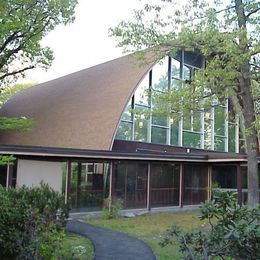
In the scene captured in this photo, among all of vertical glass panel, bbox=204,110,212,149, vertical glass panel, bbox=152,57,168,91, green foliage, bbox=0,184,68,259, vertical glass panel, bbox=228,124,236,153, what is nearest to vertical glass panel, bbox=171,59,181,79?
vertical glass panel, bbox=152,57,168,91

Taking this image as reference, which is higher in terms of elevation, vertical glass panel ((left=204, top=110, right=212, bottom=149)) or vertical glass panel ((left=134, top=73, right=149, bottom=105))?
vertical glass panel ((left=134, top=73, right=149, bottom=105))

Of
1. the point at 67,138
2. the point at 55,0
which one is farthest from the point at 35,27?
the point at 67,138

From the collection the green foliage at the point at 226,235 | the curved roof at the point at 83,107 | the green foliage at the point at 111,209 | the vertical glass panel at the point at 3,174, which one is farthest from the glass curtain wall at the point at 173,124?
the green foliage at the point at 226,235

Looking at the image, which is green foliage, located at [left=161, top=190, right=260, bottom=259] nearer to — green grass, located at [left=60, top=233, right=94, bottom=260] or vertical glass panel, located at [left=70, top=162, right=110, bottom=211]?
green grass, located at [left=60, top=233, right=94, bottom=260]

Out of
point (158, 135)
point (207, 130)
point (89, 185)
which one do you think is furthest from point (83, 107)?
point (207, 130)

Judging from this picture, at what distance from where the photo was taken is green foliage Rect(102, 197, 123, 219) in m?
16.0

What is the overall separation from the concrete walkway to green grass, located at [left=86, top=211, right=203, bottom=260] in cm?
31

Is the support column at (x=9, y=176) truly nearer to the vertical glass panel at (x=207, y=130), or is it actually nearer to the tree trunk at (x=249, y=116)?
the tree trunk at (x=249, y=116)

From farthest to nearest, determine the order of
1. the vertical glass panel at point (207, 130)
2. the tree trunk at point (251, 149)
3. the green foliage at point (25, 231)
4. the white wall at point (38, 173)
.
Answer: the vertical glass panel at point (207, 130) → the white wall at point (38, 173) → the tree trunk at point (251, 149) → the green foliage at point (25, 231)

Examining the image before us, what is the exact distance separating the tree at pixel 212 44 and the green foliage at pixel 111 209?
5.35 m

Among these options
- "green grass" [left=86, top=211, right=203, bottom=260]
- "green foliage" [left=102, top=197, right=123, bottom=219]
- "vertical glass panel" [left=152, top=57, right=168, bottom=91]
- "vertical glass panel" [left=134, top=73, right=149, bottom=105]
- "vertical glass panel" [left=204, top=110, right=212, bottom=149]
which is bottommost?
"green grass" [left=86, top=211, right=203, bottom=260]

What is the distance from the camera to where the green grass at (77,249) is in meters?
7.63

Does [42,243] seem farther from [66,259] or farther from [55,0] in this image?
[55,0]

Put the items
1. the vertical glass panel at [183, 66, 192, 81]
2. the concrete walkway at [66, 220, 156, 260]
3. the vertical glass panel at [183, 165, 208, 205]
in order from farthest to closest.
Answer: the vertical glass panel at [183, 66, 192, 81] < the vertical glass panel at [183, 165, 208, 205] < the concrete walkway at [66, 220, 156, 260]
